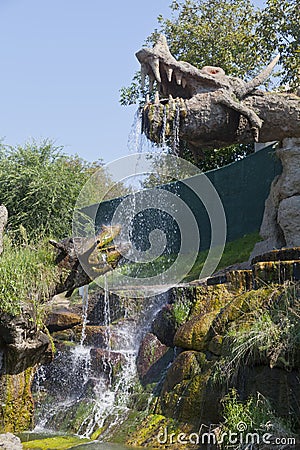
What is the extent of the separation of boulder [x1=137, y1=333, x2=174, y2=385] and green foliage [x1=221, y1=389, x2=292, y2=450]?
12.1 ft

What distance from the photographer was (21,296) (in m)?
7.78

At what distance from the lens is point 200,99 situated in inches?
202

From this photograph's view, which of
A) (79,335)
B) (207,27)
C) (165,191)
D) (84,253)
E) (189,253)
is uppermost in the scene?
(207,27)

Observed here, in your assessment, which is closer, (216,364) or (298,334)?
(298,334)

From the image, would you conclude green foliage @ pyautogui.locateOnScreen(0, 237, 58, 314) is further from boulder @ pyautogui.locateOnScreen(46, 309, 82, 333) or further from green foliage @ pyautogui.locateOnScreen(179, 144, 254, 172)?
green foliage @ pyautogui.locateOnScreen(179, 144, 254, 172)

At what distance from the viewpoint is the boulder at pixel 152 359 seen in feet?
31.3

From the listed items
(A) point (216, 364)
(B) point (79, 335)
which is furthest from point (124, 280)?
(A) point (216, 364)

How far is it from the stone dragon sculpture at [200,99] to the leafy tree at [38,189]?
1102 cm

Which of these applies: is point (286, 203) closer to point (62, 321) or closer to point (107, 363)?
point (107, 363)

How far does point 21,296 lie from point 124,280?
953cm

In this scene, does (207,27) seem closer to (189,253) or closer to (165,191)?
(165,191)

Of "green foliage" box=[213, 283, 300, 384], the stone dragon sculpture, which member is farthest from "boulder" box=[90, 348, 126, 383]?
the stone dragon sculpture

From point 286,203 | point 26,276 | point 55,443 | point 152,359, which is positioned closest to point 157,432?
point 55,443

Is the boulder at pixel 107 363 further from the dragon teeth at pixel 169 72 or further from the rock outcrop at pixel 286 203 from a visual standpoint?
the dragon teeth at pixel 169 72
